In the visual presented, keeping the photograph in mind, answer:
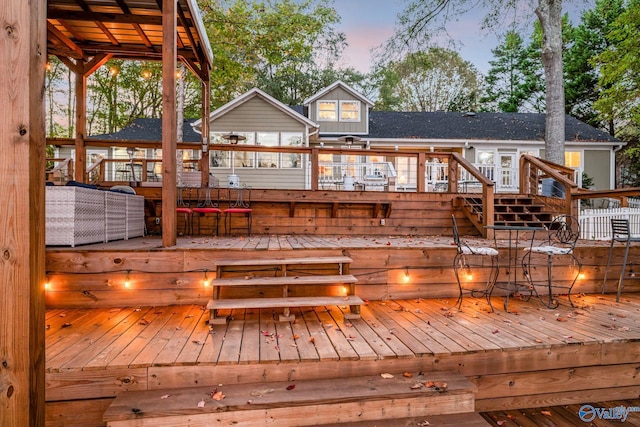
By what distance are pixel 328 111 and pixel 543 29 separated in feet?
26.4

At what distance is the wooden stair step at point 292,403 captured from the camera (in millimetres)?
1935

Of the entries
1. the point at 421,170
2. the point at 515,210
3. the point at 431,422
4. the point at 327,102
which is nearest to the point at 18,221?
the point at 431,422

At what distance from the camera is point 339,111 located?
48.2ft

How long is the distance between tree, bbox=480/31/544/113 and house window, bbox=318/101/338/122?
13.4m

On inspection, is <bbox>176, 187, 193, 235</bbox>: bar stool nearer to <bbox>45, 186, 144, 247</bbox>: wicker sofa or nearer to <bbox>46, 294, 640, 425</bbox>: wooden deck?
<bbox>45, 186, 144, 247</bbox>: wicker sofa

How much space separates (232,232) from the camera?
5766mm

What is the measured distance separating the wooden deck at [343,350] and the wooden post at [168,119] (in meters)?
0.99

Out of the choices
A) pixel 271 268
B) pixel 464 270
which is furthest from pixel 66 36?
pixel 464 270

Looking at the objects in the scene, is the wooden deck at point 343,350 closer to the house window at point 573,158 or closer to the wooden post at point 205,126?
the wooden post at point 205,126

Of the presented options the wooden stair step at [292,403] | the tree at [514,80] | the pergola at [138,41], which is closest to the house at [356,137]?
the tree at [514,80]

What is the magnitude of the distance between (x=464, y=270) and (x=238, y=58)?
43.6 feet

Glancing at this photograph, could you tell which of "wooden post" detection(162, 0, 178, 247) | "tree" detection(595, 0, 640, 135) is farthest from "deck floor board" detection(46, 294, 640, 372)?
"tree" detection(595, 0, 640, 135)

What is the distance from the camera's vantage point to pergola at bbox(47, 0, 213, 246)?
3.81 m

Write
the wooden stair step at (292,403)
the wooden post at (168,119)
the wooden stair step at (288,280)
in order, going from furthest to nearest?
the wooden post at (168,119)
the wooden stair step at (288,280)
the wooden stair step at (292,403)
